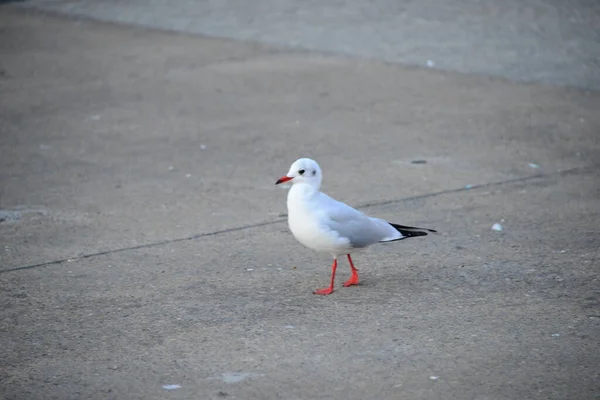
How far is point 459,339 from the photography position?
4.66 m

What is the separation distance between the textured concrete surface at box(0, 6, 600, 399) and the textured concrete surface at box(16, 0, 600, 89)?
2.44 ft

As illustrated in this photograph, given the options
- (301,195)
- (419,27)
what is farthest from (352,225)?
(419,27)

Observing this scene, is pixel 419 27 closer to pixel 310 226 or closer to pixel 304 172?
pixel 304 172

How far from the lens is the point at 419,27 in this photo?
43.4 ft

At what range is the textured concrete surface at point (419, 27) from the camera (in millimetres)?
11266

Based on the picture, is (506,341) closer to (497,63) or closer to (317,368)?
(317,368)

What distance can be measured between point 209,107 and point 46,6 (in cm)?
697

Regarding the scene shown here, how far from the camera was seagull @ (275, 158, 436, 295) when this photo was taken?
5.24 m

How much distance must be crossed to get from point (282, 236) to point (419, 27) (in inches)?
298

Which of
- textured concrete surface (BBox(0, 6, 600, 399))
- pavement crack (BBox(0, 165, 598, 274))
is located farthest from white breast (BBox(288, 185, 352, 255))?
pavement crack (BBox(0, 165, 598, 274))

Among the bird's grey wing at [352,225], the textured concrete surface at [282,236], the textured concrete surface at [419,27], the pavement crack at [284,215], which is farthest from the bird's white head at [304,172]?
the textured concrete surface at [419,27]

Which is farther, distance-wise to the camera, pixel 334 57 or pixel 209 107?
pixel 334 57

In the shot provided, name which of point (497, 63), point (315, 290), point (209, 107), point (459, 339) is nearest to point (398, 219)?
point (315, 290)

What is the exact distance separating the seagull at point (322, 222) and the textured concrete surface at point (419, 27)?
18.2 feet
